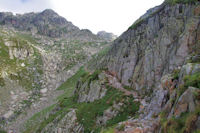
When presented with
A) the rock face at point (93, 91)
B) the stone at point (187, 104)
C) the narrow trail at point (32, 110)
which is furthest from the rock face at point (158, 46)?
the narrow trail at point (32, 110)

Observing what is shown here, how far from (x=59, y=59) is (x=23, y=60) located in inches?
1273

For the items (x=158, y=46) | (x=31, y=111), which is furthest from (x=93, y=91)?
(x=31, y=111)

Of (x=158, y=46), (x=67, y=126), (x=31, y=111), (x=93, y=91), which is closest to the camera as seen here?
Result: (x=67, y=126)

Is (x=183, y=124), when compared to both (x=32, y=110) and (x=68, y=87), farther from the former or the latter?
(x=68, y=87)

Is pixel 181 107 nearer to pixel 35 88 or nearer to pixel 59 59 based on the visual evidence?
pixel 35 88

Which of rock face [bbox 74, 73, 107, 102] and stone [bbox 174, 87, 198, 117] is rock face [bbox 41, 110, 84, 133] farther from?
stone [bbox 174, 87, 198, 117]

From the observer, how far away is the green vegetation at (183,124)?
29.2ft

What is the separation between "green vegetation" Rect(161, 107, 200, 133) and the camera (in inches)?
350

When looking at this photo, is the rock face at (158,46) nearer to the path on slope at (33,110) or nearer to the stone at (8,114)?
the path on slope at (33,110)

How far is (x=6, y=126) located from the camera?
54.9m

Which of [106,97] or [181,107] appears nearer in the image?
[181,107]

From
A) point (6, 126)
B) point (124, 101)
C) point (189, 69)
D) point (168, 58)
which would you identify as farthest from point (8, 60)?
point (189, 69)

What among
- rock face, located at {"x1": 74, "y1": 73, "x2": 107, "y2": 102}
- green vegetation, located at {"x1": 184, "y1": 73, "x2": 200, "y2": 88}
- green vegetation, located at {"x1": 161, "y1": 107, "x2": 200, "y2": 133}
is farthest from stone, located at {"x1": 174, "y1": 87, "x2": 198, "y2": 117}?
rock face, located at {"x1": 74, "y1": 73, "x2": 107, "y2": 102}

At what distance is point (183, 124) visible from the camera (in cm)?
941
